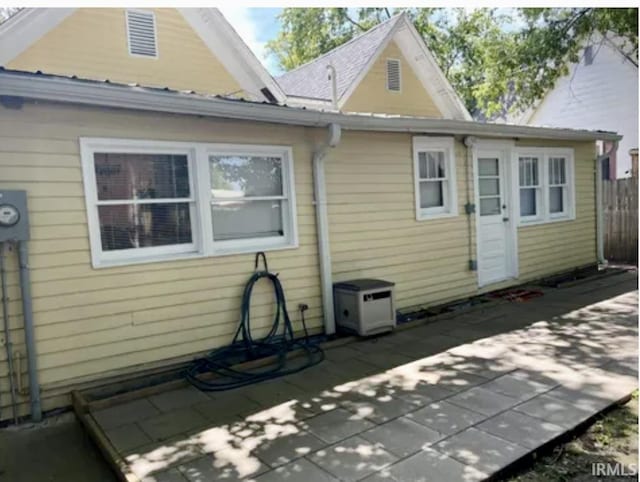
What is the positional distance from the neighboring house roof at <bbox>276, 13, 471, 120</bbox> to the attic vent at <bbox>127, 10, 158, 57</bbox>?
2.57m

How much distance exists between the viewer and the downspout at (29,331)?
3.47 m

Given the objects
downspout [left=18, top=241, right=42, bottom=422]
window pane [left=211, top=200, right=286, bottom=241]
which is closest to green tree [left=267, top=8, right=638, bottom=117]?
window pane [left=211, top=200, right=286, bottom=241]

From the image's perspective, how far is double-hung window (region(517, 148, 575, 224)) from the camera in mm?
7537

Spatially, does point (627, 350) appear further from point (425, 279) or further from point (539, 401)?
point (425, 279)

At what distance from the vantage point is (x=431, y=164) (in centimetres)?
632

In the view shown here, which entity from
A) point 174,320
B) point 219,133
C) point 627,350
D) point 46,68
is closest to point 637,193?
point 627,350

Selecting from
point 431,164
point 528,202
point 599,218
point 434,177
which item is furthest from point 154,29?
point 599,218

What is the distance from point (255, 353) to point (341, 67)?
7.38m

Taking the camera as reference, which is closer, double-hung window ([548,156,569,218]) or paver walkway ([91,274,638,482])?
paver walkway ([91,274,638,482])

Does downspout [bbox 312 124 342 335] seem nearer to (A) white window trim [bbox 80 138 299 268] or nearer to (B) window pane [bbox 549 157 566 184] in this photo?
(A) white window trim [bbox 80 138 299 268]

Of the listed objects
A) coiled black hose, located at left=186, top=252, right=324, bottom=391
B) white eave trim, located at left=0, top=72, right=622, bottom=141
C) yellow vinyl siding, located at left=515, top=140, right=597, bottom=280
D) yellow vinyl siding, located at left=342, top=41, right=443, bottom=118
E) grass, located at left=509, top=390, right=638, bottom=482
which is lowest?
grass, located at left=509, top=390, right=638, bottom=482

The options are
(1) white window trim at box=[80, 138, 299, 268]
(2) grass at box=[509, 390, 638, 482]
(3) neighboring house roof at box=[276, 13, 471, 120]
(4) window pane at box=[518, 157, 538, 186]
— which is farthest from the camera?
(3) neighboring house roof at box=[276, 13, 471, 120]

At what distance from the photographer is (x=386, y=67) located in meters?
9.64

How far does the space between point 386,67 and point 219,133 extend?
620cm
